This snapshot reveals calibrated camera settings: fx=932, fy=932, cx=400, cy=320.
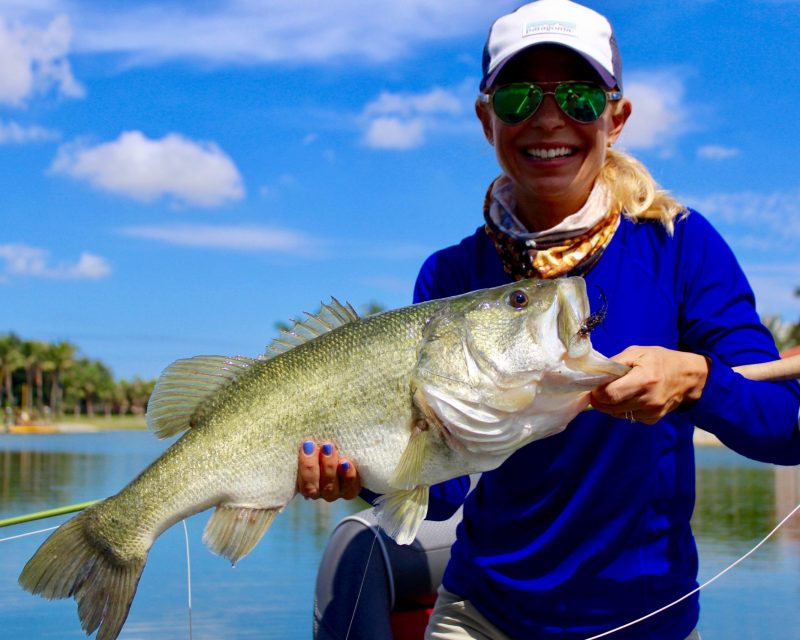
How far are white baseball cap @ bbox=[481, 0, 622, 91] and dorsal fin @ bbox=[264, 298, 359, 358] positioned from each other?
94 cm

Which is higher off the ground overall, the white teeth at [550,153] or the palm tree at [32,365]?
the palm tree at [32,365]

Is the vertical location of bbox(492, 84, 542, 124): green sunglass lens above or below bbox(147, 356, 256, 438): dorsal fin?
above

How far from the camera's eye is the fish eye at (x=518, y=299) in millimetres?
2928

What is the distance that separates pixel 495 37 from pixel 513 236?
0.69 meters

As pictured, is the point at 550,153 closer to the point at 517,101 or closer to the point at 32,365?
the point at 517,101

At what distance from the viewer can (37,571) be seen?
311 cm

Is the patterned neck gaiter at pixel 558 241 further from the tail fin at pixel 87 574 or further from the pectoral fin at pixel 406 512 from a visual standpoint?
the tail fin at pixel 87 574

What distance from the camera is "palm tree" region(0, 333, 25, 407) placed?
105 metres

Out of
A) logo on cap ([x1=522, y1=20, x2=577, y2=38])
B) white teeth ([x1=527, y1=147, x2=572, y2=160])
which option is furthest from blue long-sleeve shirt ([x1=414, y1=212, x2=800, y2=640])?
logo on cap ([x1=522, y1=20, x2=577, y2=38])

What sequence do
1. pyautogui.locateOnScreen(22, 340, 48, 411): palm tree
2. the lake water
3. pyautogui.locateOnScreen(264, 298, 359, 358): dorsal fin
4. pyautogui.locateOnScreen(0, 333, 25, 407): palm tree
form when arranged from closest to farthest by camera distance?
pyautogui.locateOnScreen(264, 298, 359, 358): dorsal fin → the lake water → pyautogui.locateOnScreen(0, 333, 25, 407): palm tree → pyautogui.locateOnScreen(22, 340, 48, 411): palm tree

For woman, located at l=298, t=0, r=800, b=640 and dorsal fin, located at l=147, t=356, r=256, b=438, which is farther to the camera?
dorsal fin, located at l=147, t=356, r=256, b=438

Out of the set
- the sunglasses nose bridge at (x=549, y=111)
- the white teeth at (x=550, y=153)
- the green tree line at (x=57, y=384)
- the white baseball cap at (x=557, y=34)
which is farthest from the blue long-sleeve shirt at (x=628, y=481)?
the green tree line at (x=57, y=384)

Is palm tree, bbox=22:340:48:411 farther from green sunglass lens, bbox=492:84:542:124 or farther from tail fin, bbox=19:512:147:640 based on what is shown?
green sunglass lens, bbox=492:84:542:124

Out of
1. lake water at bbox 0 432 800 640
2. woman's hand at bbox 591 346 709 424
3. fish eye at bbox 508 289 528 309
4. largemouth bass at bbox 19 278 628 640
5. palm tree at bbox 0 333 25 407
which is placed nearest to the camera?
woman's hand at bbox 591 346 709 424
